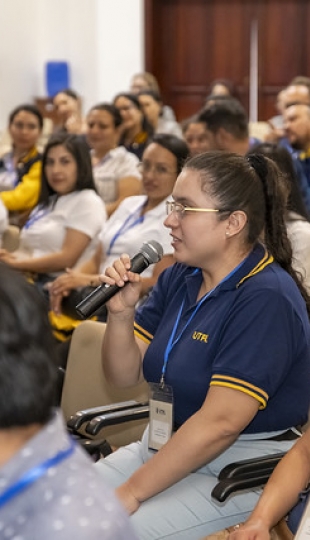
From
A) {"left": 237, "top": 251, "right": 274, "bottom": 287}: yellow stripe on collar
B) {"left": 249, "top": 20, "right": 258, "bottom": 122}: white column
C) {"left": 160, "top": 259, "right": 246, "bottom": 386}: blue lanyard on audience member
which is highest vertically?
{"left": 237, "top": 251, "right": 274, "bottom": 287}: yellow stripe on collar

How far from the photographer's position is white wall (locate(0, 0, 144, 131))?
1113cm

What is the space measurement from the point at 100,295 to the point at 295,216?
1.28 meters

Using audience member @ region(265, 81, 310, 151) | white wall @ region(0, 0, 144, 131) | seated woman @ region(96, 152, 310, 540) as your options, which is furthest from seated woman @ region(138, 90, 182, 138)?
seated woman @ region(96, 152, 310, 540)

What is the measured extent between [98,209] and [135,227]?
564 millimetres

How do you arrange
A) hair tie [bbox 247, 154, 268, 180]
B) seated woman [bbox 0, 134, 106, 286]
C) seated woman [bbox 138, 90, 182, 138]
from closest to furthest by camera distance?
hair tie [bbox 247, 154, 268, 180]
seated woman [bbox 0, 134, 106, 286]
seated woman [bbox 138, 90, 182, 138]

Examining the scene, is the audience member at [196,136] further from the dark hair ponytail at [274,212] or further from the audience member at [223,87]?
the audience member at [223,87]

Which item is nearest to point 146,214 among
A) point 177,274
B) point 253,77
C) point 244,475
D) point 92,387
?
point 92,387

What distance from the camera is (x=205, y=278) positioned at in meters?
2.39

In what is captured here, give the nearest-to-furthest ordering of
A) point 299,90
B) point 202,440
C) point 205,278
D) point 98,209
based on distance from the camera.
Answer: point 202,440
point 205,278
point 98,209
point 299,90

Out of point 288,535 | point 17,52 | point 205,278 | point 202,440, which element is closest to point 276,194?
point 205,278

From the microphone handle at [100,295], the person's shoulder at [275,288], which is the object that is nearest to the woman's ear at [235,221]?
the person's shoulder at [275,288]

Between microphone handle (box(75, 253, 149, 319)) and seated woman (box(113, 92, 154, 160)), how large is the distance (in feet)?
15.6

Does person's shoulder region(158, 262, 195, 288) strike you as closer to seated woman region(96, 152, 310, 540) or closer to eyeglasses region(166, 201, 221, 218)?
seated woman region(96, 152, 310, 540)

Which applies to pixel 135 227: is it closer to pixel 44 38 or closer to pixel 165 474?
pixel 165 474
